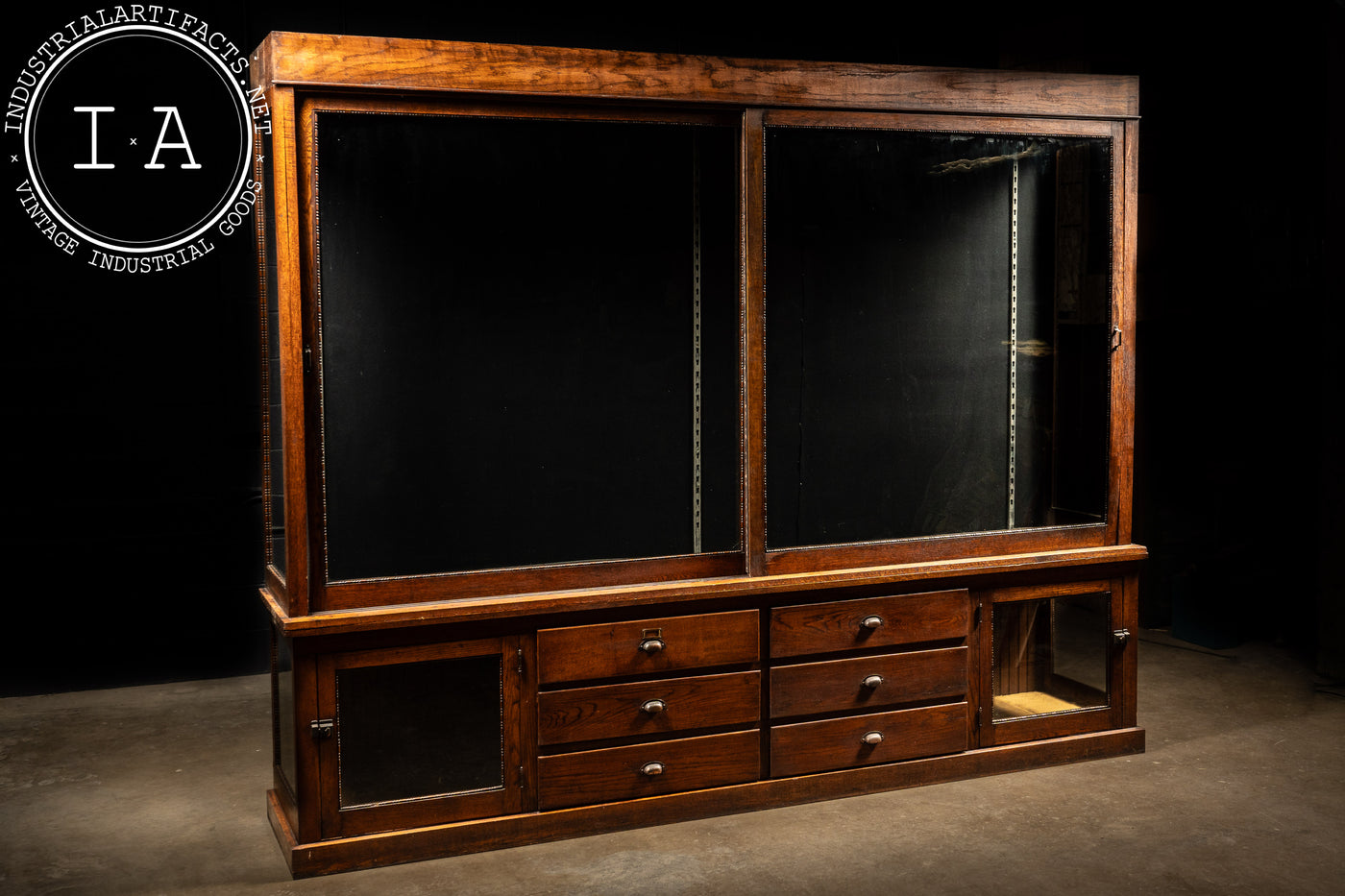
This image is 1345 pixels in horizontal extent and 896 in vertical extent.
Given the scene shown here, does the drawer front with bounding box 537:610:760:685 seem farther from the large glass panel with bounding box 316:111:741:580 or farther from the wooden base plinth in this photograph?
the wooden base plinth

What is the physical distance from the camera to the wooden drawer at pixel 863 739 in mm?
3615

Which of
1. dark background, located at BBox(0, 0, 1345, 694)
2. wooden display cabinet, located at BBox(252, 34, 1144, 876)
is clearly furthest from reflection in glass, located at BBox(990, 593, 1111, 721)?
dark background, located at BBox(0, 0, 1345, 694)

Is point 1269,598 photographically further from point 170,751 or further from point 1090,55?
point 170,751

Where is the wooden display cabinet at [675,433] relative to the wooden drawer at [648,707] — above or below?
above

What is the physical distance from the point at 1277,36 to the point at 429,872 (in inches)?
195

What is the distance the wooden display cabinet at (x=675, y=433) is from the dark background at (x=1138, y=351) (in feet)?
4.38

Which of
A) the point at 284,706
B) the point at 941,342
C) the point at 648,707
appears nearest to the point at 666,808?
the point at 648,707

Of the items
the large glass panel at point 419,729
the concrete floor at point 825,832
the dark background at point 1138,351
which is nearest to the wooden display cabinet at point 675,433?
the large glass panel at point 419,729

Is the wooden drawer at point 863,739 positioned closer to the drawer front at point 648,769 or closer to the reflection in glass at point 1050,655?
the drawer front at point 648,769

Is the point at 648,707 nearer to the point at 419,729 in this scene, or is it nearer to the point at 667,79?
the point at 419,729

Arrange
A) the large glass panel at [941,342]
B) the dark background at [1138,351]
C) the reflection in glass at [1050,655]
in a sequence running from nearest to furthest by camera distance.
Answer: the large glass panel at [941,342]
the reflection in glass at [1050,655]
the dark background at [1138,351]

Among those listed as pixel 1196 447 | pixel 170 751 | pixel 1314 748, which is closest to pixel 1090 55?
pixel 1196 447

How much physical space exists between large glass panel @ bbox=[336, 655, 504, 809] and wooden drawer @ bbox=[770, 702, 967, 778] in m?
0.81

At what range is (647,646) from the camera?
11.3ft
